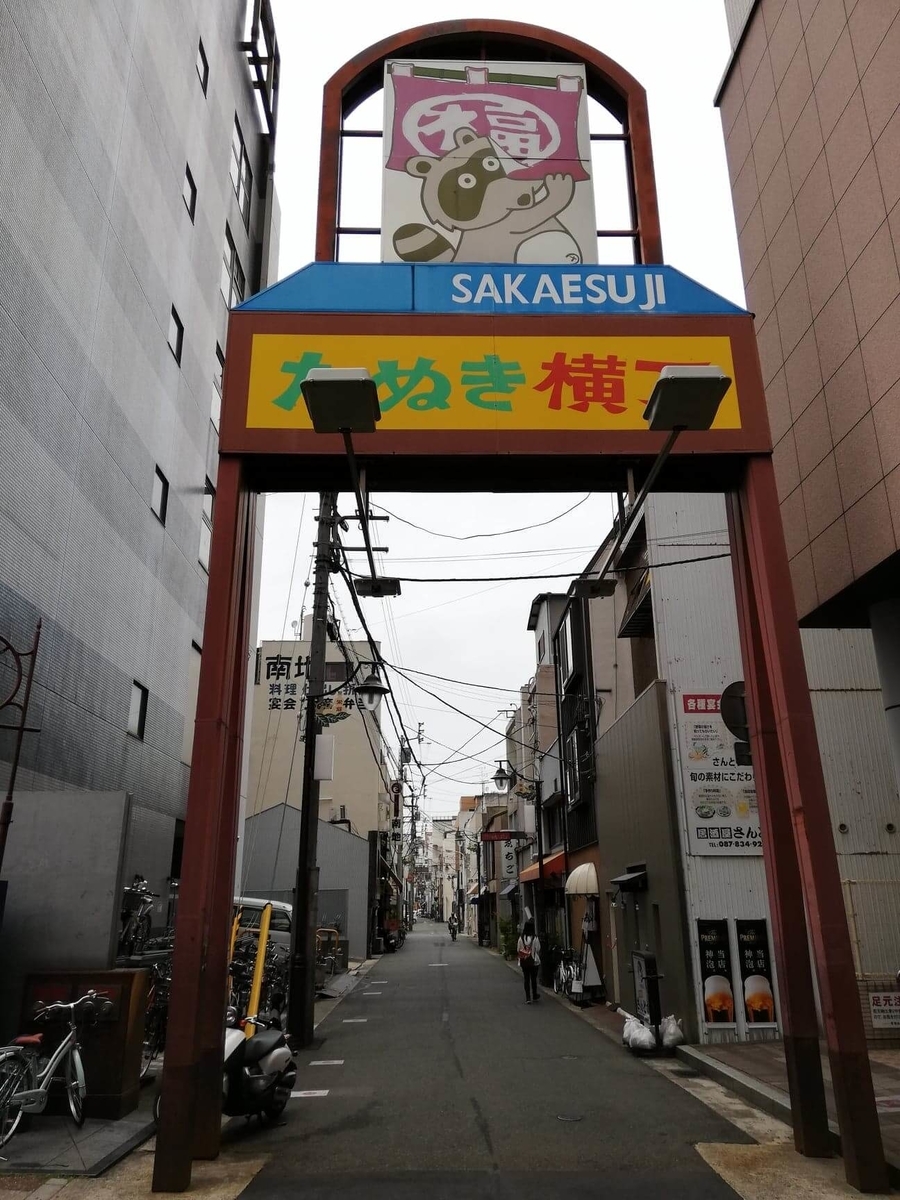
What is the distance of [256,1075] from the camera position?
8297 mm

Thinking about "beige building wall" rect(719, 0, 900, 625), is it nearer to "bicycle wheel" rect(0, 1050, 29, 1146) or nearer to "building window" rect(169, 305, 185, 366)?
"bicycle wheel" rect(0, 1050, 29, 1146)

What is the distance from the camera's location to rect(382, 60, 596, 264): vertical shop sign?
9.81m

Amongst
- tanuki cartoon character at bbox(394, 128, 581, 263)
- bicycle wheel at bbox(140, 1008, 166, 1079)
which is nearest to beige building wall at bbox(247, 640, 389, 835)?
bicycle wheel at bbox(140, 1008, 166, 1079)

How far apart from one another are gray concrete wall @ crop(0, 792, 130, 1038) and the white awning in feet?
45.8

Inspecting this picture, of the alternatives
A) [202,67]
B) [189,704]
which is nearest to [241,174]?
[202,67]

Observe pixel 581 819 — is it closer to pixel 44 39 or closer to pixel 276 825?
pixel 276 825

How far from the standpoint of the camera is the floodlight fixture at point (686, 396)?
253 inches

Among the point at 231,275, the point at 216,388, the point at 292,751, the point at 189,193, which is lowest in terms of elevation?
the point at 292,751

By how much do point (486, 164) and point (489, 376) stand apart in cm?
329

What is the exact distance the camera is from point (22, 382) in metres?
11.7

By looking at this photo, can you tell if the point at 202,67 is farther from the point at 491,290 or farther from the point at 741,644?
the point at 741,644

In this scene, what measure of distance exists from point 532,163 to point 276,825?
104 ft

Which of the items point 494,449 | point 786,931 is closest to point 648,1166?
point 786,931

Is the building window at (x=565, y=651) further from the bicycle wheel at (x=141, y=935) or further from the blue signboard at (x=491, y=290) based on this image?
the blue signboard at (x=491, y=290)
